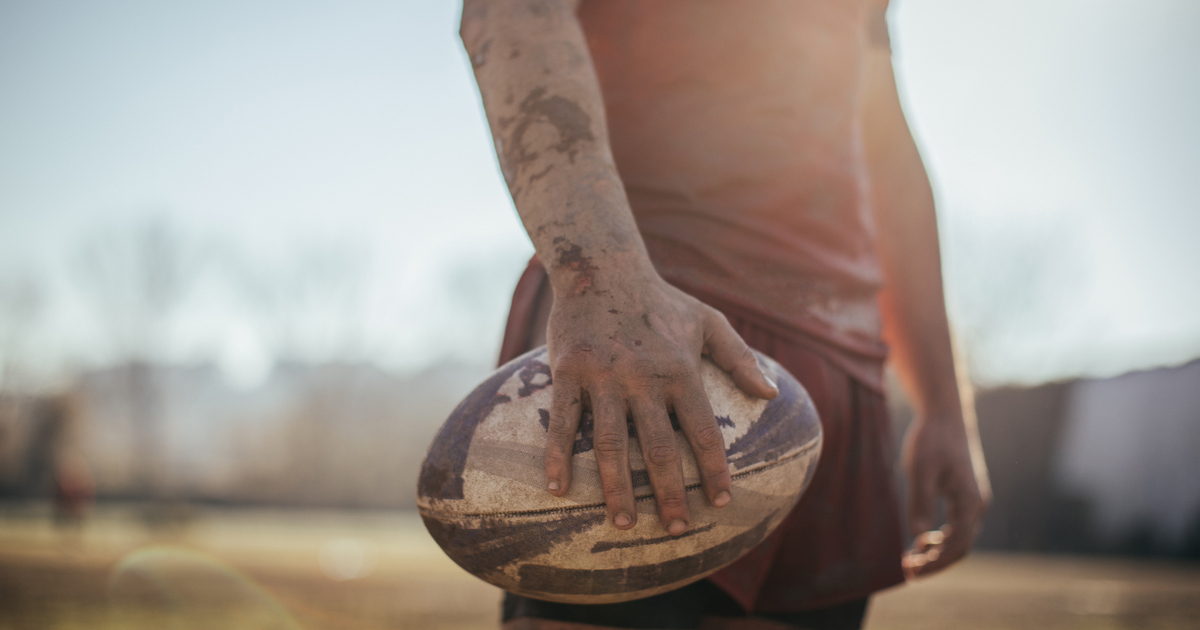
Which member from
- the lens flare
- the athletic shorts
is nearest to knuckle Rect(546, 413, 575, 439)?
the athletic shorts

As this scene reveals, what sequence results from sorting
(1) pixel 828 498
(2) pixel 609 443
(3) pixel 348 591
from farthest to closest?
(3) pixel 348 591, (1) pixel 828 498, (2) pixel 609 443

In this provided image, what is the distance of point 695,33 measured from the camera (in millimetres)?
1603

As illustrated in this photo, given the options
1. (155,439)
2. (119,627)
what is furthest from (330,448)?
(119,627)

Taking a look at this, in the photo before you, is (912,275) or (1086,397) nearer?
(912,275)

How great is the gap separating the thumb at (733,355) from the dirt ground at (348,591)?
6032 mm

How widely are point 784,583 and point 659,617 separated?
1.55 ft

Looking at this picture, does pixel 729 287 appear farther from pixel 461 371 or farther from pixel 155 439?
pixel 461 371

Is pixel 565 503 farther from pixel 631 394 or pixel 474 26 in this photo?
pixel 474 26

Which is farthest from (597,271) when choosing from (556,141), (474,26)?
(474,26)

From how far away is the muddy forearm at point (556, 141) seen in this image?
1.10 m

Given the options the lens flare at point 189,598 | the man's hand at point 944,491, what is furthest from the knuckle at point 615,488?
the lens flare at point 189,598

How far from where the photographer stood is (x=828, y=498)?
5.59 ft

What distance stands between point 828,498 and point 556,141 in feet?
3.68

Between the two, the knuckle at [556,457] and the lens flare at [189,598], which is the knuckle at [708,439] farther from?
the lens flare at [189,598]
